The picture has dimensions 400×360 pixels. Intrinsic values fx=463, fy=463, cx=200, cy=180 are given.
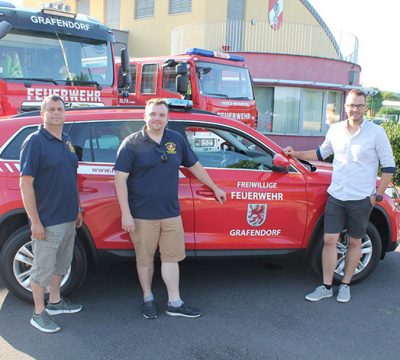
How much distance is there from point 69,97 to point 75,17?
1.40 meters

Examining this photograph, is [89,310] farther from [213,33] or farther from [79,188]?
[213,33]

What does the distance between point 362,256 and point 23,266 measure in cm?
313

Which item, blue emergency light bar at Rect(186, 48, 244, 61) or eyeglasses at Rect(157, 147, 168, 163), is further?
blue emergency light bar at Rect(186, 48, 244, 61)

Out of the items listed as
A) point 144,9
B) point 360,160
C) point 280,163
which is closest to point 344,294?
point 360,160


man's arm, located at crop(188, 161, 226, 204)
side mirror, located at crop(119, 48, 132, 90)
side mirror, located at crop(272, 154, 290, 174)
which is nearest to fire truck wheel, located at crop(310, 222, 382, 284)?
side mirror, located at crop(272, 154, 290, 174)

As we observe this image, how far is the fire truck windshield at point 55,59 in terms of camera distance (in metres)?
6.76

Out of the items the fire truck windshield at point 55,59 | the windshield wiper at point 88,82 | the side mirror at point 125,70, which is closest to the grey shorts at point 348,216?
the windshield wiper at point 88,82

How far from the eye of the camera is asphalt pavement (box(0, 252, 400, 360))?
3262mm

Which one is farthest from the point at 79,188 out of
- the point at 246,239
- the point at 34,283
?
the point at 246,239

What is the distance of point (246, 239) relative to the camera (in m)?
4.12

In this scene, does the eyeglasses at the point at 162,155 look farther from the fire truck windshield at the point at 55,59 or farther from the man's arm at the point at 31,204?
the fire truck windshield at the point at 55,59

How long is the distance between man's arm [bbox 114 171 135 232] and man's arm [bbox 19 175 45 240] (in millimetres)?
587

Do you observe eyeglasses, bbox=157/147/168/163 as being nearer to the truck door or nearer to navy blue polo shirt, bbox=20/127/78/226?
the truck door

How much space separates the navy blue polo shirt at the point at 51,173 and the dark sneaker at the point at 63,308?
0.82 meters
